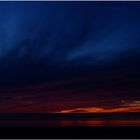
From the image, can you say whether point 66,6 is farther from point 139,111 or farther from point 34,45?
point 139,111

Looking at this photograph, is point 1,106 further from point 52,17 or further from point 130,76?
point 130,76

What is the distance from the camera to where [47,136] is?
3035 millimetres

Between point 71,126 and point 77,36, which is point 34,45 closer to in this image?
point 77,36

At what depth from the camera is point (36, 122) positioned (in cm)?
304

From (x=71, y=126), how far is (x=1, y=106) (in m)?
0.49

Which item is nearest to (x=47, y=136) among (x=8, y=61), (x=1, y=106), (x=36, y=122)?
(x=36, y=122)

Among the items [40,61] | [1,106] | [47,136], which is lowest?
[47,136]

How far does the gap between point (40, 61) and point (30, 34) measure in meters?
0.19

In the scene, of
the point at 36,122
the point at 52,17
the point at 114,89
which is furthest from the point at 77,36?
the point at 36,122

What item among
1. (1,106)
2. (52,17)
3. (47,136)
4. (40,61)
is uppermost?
(52,17)

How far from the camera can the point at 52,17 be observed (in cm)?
306

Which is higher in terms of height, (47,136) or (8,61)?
(8,61)

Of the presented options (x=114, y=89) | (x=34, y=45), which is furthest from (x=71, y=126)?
(x=34, y=45)

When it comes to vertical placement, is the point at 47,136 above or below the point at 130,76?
below
